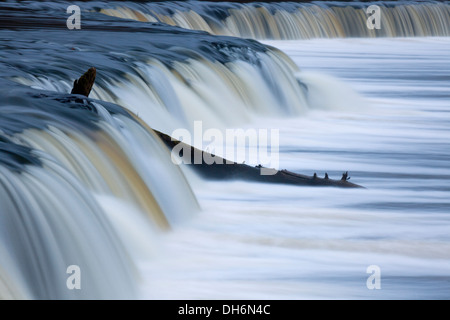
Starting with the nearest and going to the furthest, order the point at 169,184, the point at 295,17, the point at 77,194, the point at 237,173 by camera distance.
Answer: the point at 77,194, the point at 169,184, the point at 237,173, the point at 295,17

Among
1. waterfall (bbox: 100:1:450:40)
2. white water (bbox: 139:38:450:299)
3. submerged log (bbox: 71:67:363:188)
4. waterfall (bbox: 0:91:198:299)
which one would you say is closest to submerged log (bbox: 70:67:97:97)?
submerged log (bbox: 71:67:363:188)

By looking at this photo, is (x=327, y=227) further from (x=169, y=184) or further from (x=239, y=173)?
(x=239, y=173)

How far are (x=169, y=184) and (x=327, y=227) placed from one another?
1.04 metres

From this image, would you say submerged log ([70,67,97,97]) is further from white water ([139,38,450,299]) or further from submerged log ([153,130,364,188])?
white water ([139,38,450,299])

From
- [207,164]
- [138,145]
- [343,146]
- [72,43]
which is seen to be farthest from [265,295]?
[72,43]

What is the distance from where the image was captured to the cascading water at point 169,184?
484cm

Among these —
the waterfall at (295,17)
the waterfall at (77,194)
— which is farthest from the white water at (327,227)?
the waterfall at (295,17)

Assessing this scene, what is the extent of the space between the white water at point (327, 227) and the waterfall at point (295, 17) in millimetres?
8217

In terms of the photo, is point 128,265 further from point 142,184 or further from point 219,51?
point 219,51

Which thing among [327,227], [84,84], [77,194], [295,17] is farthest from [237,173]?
[295,17]

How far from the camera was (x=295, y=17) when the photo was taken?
24531 millimetres

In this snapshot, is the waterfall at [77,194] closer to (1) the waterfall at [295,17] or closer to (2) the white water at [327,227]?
(2) the white water at [327,227]
